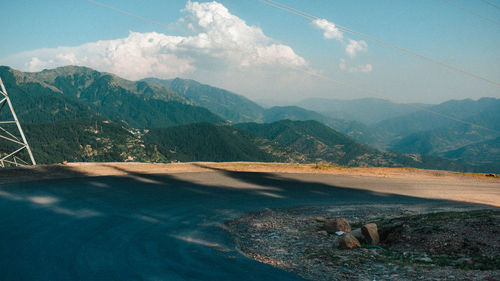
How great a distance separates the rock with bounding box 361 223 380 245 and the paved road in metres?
5.16

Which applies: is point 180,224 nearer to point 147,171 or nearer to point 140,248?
point 140,248

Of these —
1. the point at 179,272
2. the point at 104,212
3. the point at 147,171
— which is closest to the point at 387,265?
the point at 179,272

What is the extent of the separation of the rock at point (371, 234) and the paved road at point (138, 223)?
5162 millimetres

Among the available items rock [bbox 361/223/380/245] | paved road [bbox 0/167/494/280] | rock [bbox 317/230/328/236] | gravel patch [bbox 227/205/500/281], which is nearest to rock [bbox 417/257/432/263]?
gravel patch [bbox 227/205/500/281]

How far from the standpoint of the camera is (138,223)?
14.6 m

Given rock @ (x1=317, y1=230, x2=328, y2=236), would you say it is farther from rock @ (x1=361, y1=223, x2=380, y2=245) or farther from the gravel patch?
rock @ (x1=361, y1=223, x2=380, y2=245)

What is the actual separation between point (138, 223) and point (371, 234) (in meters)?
10.9

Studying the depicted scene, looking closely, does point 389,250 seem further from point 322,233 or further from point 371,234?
point 322,233

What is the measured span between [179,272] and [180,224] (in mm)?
5739

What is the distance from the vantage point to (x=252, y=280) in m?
8.94

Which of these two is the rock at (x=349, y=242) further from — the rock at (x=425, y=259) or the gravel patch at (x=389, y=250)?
the rock at (x=425, y=259)

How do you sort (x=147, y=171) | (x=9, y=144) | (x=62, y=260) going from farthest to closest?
(x=9, y=144), (x=147, y=171), (x=62, y=260)

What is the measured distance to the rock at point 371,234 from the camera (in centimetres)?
1273

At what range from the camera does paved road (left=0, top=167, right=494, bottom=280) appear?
9.45 m
